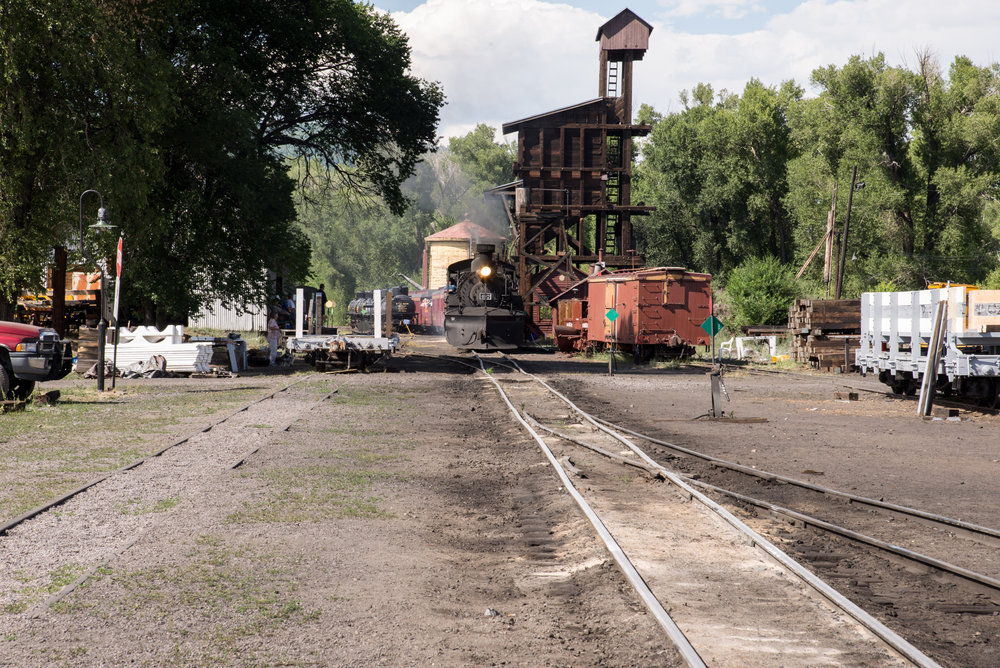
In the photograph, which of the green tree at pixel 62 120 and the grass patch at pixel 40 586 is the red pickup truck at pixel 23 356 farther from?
the grass patch at pixel 40 586

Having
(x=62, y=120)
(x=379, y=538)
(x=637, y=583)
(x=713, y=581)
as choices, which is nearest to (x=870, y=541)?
(x=713, y=581)

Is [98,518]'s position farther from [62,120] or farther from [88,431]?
[62,120]

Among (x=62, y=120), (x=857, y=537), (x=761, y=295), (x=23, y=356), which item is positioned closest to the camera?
(x=857, y=537)

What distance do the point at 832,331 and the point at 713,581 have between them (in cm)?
2640

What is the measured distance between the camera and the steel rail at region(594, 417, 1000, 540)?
7.83 metres

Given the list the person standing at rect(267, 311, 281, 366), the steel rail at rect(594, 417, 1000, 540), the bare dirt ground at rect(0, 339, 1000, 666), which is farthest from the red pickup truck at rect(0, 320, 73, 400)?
the person standing at rect(267, 311, 281, 366)

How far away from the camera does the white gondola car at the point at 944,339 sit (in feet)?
55.7

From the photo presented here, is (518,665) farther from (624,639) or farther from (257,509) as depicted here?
(257,509)

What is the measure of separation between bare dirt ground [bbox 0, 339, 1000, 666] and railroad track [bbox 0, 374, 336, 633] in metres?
0.04

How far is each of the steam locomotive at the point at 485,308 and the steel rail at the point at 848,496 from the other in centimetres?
1752

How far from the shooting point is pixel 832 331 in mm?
30766

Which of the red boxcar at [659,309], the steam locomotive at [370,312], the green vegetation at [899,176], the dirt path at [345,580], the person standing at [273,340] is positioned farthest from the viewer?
the steam locomotive at [370,312]

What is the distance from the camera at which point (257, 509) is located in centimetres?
834

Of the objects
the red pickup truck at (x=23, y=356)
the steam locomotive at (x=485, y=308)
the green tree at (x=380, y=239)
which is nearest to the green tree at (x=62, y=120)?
the red pickup truck at (x=23, y=356)
